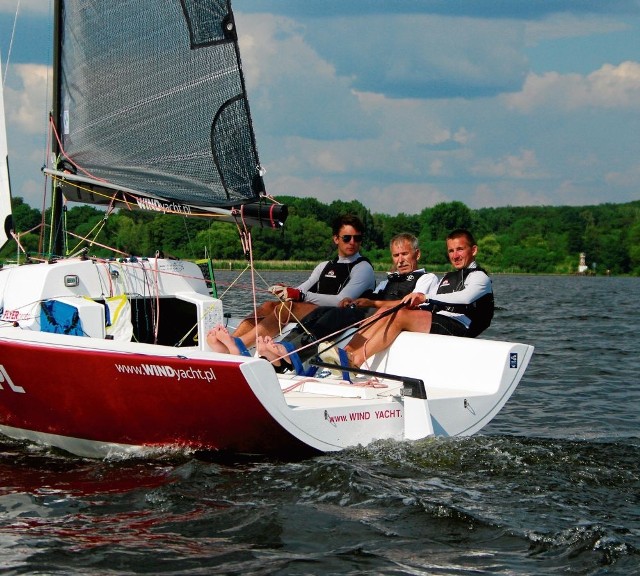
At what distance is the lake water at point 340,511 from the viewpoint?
168 inches

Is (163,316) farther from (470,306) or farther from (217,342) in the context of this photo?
(470,306)

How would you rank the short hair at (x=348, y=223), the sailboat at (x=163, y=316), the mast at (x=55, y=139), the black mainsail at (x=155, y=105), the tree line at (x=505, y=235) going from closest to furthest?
the sailboat at (x=163, y=316)
the black mainsail at (x=155, y=105)
the short hair at (x=348, y=223)
the mast at (x=55, y=139)
the tree line at (x=505, y=235)

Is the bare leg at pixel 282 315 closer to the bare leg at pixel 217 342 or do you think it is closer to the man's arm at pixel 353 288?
the man's arm at pixel 353 288

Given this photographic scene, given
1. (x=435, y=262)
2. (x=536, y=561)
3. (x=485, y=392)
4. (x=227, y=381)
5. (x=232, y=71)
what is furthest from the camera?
(x=435, y=262)

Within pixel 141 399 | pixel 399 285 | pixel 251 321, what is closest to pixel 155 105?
pixel 251 321

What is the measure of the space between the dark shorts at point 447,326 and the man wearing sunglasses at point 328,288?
725 millimetres

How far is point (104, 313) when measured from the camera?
Answer: 689cm

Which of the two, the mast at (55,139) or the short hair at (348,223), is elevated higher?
the mast at (55,139)

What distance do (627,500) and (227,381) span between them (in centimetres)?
212

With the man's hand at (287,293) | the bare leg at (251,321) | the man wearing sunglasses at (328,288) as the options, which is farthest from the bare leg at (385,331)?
the bare leg at (251,321)

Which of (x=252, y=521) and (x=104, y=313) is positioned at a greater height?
(x=104, y=313)

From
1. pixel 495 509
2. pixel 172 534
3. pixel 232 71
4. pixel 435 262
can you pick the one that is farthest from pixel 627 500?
pixel 435 262

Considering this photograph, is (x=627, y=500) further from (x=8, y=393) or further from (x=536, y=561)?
(x=8, y=393)

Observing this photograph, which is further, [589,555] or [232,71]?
[232,71]
